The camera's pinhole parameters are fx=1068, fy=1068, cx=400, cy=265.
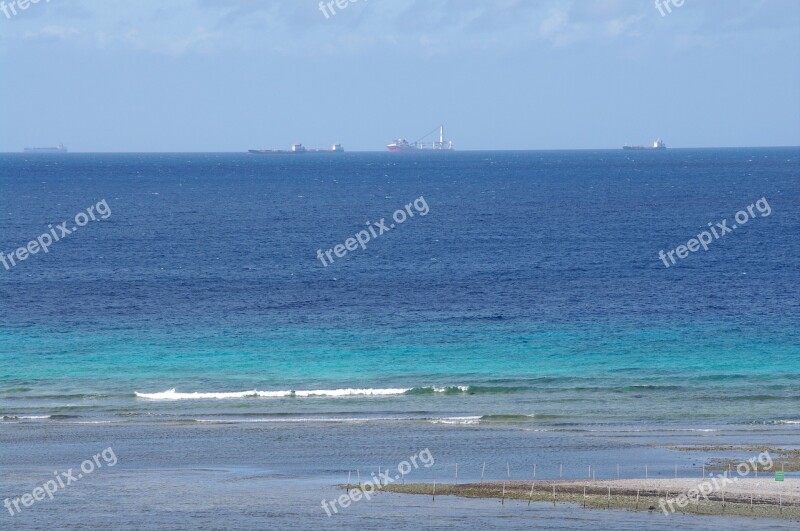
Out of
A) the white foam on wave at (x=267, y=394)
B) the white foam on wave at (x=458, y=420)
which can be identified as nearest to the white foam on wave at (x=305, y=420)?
the white foam on wave at (x=458, y=420)

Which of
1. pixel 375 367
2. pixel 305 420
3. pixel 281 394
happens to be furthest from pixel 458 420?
pixel 375 367

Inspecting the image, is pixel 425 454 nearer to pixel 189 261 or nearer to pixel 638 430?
pixel 638 430

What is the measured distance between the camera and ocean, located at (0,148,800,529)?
44.0 m

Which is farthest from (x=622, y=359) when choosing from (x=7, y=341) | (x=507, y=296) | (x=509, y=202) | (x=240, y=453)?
(x=509, y=202)

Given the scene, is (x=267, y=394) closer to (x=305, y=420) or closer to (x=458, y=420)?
(x=305, y=420)

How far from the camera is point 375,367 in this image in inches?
2653

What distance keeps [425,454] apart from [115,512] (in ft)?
46.9

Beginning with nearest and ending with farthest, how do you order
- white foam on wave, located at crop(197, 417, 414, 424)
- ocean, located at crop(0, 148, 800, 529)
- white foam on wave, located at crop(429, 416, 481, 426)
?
ocean, located at crop(0, 148, 800, 529) < white foam on wave, located at crop(429, 416, 481, 426) < white foam on wave, located at crop(197, 417, 414, 424)

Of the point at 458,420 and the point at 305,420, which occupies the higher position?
the point at 305,420

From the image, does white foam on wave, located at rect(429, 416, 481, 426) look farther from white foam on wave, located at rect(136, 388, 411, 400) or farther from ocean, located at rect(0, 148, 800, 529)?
white foam on wave, located at rect(136, 388, 411, 400)

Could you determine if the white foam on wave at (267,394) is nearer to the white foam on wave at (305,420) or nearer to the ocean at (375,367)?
the ocean at (375,367)

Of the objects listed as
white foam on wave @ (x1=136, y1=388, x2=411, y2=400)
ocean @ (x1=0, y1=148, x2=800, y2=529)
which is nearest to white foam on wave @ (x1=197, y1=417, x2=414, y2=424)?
ocean @ (x1=0, y1=148, x2=800, y2=529)

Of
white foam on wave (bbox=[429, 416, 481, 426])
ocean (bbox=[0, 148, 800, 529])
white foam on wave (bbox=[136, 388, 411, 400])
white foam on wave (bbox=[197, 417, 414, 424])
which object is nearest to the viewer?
ocean (bbox=[0, 148, 800, 529])

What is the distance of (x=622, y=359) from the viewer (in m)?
67.9
